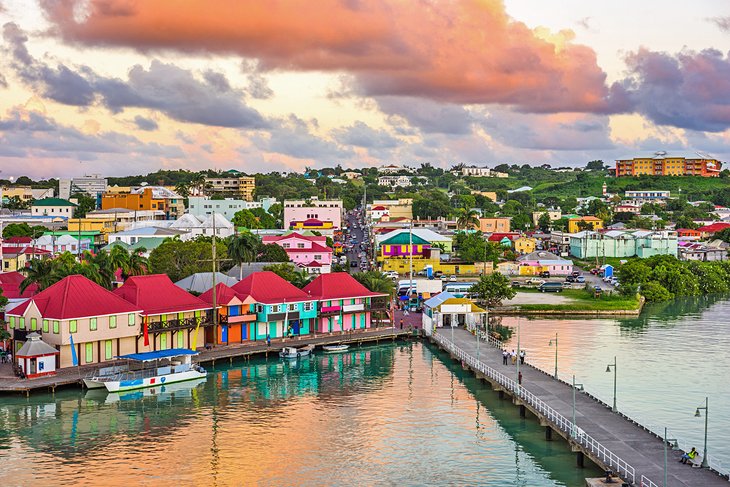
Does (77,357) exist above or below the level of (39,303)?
below

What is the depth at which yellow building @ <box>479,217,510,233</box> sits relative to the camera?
135 metres

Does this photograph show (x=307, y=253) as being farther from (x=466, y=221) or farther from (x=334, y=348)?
(x=466, y=221)

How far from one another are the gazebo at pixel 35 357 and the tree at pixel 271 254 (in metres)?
39.0

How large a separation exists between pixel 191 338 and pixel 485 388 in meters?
17.5

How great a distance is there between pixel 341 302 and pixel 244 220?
65959 mm

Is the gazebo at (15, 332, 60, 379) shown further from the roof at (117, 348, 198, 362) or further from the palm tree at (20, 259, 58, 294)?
the palm tree at (20, 259, 58, 294)

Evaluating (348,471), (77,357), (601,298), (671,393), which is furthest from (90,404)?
(601,298)

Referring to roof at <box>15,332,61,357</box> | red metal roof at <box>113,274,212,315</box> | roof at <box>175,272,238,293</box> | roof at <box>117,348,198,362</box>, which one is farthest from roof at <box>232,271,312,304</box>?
roof at <box>15,332,61,357</box>

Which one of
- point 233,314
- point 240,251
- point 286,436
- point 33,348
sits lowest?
point 286,436

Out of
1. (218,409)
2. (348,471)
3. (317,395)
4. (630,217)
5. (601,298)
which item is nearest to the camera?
(348,471)

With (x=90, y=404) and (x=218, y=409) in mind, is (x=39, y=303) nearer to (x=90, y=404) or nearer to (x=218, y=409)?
(x=90, y=404)

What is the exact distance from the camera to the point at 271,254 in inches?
3233

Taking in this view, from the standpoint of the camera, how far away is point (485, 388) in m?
44.4

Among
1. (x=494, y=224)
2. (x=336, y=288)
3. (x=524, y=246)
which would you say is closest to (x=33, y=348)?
(x=336, y=288)
